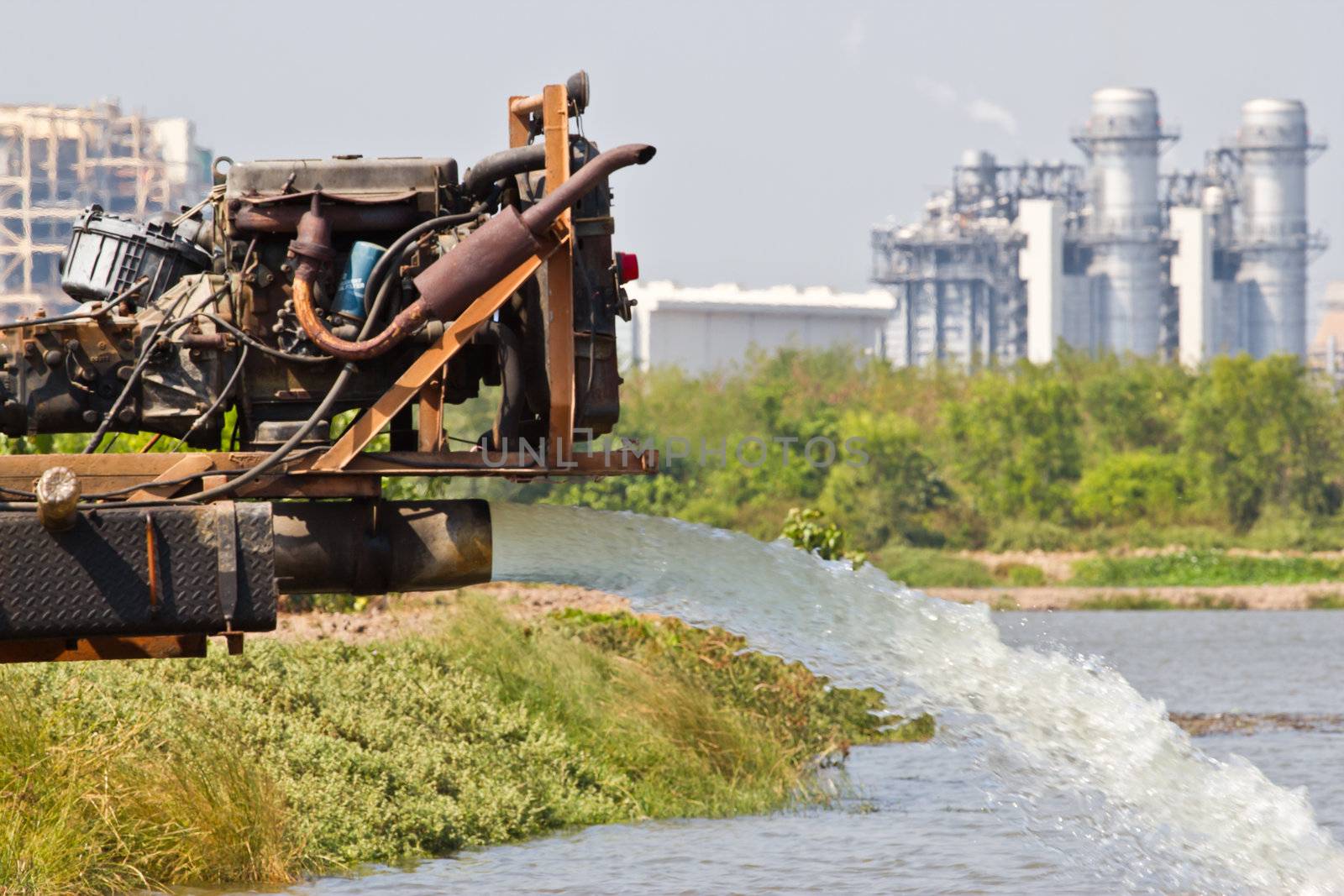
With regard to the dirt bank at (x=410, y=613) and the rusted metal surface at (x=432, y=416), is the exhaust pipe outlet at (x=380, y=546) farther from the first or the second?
the dirt bank at (x=410, y=613)

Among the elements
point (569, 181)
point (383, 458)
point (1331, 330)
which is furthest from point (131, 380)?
point (1331, 330)

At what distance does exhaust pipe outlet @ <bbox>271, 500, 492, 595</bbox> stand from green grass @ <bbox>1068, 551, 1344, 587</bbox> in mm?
52945

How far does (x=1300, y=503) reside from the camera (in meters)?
73.2

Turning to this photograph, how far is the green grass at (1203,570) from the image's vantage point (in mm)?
59656

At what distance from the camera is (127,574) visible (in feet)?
24.9

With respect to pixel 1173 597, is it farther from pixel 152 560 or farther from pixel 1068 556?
pixel 152 560

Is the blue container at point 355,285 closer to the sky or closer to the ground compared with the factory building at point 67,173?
closer to the ground

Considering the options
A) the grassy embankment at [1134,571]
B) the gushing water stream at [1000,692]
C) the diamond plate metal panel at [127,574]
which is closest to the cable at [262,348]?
the diamond plate metal panel at [127,574]

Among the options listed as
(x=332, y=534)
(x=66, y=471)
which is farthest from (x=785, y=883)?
(x=66, y=471)

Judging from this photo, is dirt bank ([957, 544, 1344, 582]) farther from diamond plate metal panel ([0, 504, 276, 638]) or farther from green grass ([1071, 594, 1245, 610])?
diamond plate metal panel ([0, 504, 276, 638])

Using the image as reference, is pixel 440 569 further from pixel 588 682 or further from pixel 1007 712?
pixel 588 682

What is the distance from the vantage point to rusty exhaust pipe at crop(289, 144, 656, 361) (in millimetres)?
8062

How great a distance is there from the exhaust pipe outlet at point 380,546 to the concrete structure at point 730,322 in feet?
368

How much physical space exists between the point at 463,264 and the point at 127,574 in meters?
1.72
